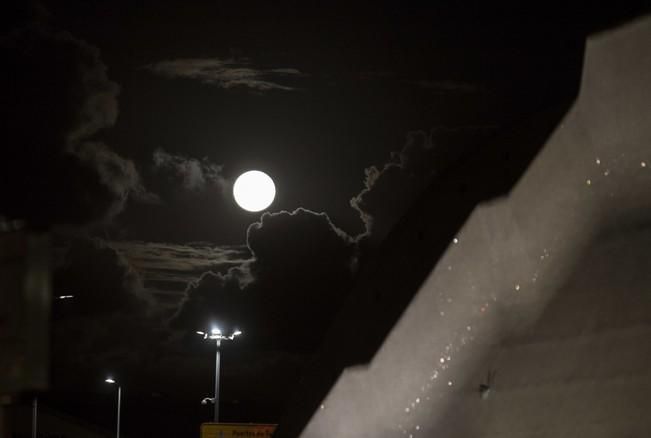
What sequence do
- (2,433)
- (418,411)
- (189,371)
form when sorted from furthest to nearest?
(189,371), (418,411), (2,433)

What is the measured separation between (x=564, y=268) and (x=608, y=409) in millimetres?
1239

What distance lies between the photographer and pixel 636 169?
26.7ft

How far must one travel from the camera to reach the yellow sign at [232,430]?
3509cm

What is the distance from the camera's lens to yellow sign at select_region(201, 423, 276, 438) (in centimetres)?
3509

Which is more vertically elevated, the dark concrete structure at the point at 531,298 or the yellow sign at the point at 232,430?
the yellow sign at the point at 232,430

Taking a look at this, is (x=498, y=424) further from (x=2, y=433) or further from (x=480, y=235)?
(x=2, y=433)

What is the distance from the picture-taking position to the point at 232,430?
35.3 m

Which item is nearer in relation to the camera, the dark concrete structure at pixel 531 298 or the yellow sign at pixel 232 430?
the dark concrete structure at pixel 531 298

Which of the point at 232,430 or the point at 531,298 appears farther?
the point at 232,430

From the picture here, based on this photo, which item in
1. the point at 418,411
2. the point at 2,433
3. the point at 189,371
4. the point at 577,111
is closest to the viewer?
the point at 2,433

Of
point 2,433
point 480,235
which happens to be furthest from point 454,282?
point 2,433

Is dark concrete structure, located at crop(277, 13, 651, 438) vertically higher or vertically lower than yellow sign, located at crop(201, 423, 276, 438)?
lower

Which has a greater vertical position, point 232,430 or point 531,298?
point 232,430

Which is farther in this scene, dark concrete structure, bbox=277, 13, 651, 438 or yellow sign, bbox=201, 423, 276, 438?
yellow sign, bbox=201, 423, 276, 438
